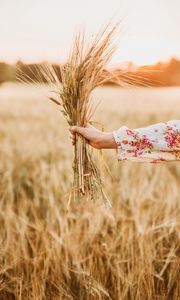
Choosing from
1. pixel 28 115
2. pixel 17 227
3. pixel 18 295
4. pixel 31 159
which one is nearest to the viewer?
pixel 18 295

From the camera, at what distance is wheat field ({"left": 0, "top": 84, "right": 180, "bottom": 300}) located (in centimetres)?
173

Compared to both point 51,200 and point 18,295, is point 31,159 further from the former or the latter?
point 18,295

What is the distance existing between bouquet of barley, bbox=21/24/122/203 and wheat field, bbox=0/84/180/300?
0.05 meters

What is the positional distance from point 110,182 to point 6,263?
3.40ft

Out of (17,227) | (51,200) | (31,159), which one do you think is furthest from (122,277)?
(31,159)

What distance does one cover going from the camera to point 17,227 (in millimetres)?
2230

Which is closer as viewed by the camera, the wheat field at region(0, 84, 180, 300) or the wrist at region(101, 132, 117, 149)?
the wrist at region(101, 132, 117, 149)

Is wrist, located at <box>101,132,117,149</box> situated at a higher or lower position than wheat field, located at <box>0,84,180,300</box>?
higher

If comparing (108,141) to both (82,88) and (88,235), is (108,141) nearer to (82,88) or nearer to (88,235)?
(82,88)

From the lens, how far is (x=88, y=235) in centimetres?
213

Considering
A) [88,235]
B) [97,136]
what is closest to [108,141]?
[97,136]

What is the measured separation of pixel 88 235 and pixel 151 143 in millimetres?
806

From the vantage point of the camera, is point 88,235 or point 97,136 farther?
point 88,235

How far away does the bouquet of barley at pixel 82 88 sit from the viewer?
145 cm
